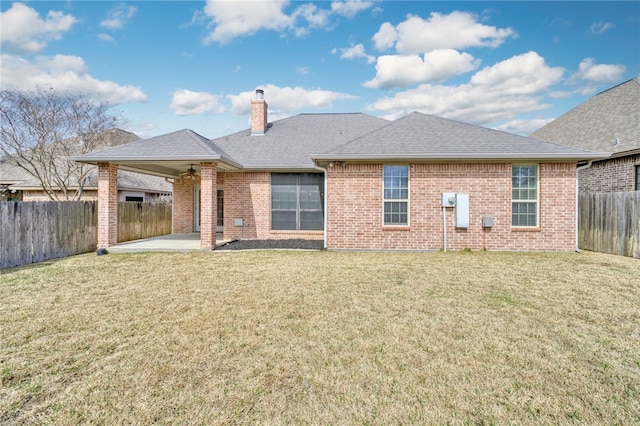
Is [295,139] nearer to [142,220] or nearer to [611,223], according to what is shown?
[142,220]

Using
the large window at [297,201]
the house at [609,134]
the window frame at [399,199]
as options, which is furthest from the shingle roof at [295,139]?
the house at [609,134]

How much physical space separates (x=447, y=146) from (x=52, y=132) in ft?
62.6

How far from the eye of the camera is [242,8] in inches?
423

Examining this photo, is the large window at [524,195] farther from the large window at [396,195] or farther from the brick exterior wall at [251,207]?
the brick exterior wall at [251,207]

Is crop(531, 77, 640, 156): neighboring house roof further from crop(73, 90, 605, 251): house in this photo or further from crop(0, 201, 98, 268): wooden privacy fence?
crop(0, 201, 98, 268): wooden privacy fence

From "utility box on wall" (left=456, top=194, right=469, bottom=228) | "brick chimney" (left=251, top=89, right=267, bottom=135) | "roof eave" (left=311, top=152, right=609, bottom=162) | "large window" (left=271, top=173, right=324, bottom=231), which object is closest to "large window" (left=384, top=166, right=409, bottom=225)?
"roof eave" (left=311, top=152, right=609, bottom=162)

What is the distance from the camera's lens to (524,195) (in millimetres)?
9797

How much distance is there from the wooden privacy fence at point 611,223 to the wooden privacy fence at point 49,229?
16.9 meters

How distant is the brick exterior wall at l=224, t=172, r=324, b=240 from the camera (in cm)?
1247

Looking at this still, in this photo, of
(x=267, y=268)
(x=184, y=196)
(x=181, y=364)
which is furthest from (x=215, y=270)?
(x=184, y=196)

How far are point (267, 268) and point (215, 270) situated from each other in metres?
1.23

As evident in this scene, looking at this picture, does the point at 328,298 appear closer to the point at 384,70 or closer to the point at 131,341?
the point at 131,341

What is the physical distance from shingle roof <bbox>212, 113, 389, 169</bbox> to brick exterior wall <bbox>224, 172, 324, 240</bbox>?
68cm

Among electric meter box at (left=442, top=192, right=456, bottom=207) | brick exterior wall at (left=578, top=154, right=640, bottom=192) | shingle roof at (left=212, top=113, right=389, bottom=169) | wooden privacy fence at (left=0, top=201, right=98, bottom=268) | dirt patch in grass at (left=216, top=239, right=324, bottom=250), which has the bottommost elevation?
dirt patch in grass at (left=216, top=239, right=324, bottom=250)
